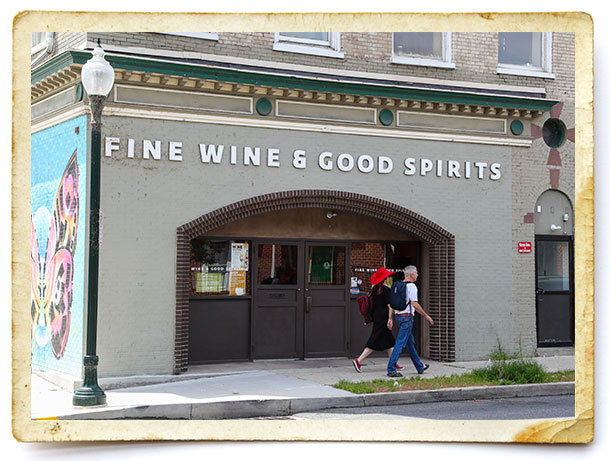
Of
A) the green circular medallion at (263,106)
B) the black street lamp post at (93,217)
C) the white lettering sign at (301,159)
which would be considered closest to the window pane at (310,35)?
the green circular medallion at (263,106)

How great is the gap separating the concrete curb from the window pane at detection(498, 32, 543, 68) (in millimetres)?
5379

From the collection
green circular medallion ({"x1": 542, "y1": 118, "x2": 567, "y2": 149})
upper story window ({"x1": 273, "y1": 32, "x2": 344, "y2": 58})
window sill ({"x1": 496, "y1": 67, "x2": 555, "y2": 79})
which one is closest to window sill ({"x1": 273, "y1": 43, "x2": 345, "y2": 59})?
upper story window ({"x1": 273, "y1": 32, "x2": 344, "y2": 58})

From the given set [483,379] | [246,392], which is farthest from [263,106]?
[483,379]

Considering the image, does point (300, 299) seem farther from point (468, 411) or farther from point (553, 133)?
point (553, 133)

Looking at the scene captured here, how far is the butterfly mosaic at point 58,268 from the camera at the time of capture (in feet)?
36.9

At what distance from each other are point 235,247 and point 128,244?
7.25ft

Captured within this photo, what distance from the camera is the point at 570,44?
9.52 metres

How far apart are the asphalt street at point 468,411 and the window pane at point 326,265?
3.60 meters

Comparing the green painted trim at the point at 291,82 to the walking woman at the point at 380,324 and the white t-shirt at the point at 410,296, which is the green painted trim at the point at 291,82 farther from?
the white t-shirt at the point at 410,296

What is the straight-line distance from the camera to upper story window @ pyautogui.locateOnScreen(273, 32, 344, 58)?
12.3 m

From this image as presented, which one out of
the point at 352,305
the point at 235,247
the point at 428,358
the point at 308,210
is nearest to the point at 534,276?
the point at 428,358

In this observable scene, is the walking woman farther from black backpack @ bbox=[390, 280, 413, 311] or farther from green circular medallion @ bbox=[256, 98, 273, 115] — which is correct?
green circular medallion @ bbox=[256, 98, 273, 115]

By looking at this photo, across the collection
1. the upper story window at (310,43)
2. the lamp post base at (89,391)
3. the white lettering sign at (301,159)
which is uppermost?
the upper story window at (310,43)

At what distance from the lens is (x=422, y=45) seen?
43.0 feet
